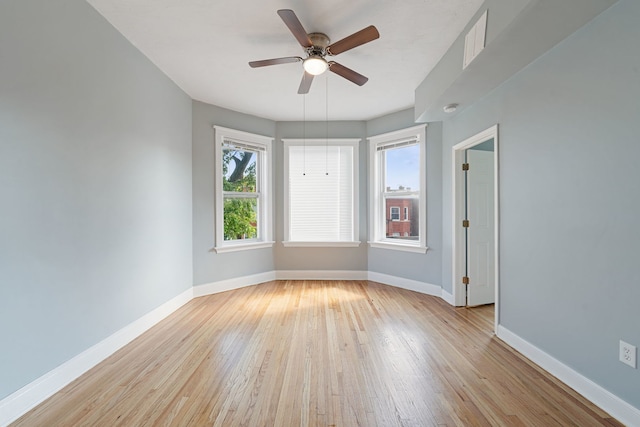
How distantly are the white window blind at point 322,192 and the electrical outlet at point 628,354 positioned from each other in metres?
3.51

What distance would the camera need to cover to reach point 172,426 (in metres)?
1.62

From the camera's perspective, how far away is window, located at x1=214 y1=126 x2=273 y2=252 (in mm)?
4270

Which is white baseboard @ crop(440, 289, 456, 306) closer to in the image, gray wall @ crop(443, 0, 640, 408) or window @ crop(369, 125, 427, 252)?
window @ crop(369, 125, 427, 252)

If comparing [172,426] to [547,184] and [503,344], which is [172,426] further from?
[547,184]

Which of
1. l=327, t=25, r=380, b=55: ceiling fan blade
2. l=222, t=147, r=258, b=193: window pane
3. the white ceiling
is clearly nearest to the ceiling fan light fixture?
l=327, t=25, r=380, b=55: ceiling fan blade

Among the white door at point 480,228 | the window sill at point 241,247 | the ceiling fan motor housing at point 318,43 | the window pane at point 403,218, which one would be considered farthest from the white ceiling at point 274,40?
the window sill at point 241,247

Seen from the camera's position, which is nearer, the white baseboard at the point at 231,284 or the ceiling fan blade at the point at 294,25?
the ceiling fan blade at the point at 294,25

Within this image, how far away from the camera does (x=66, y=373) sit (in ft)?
6.60

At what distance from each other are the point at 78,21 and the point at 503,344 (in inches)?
171

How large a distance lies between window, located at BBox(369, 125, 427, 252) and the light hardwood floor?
145 centimetres

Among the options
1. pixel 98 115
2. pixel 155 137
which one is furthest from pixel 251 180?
pixel 98 115

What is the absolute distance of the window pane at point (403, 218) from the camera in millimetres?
4426

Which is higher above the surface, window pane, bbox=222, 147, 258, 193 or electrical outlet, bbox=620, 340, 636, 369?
window pane, bbox=222, 147, 258, 193

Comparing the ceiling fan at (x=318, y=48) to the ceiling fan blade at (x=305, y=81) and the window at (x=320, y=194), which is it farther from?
the window at (x=320, y=194)
